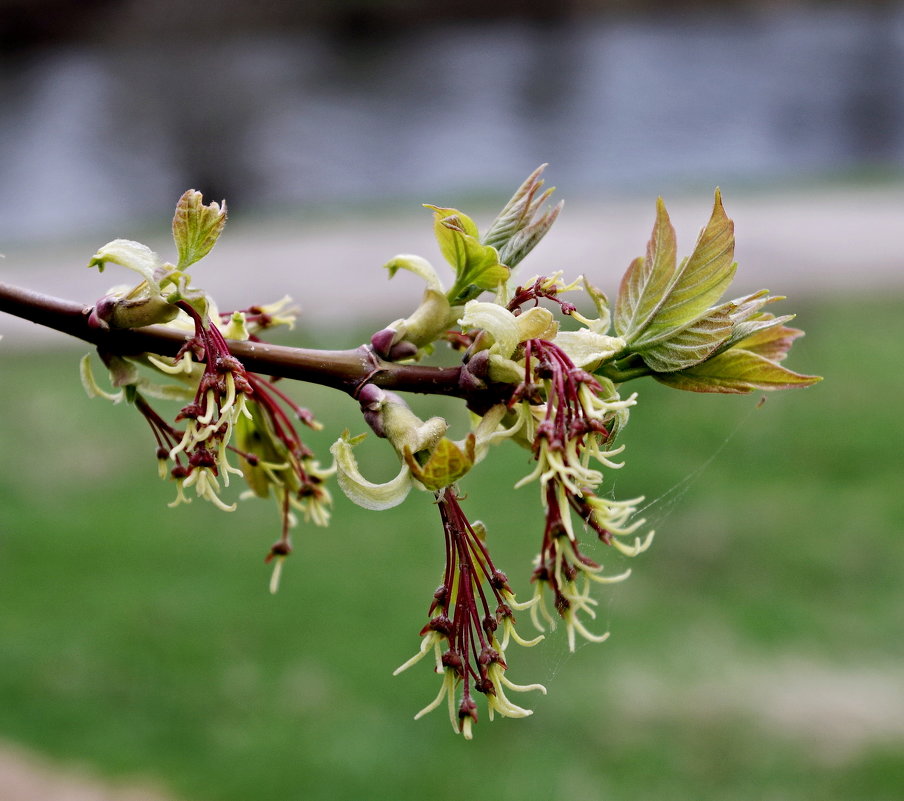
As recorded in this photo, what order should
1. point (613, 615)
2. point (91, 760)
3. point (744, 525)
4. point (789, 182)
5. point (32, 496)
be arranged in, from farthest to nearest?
point (789, 182)
point (32, 496)
point (744, 525)
point (613, 615)
point (91, 760)

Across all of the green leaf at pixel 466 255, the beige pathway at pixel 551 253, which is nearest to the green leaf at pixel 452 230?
the green leaf at pixel 466 255

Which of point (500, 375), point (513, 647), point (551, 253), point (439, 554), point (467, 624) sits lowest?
point (513, 647)

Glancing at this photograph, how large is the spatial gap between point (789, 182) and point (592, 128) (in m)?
2.11

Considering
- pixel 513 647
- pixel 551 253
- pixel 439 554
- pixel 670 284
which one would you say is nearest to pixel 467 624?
pixel 670 284

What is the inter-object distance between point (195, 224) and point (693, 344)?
0.27 m

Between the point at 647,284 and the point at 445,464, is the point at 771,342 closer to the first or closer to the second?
the point at 647,284

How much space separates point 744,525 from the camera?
327cm

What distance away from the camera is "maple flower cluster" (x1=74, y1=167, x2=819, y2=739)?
22.7 inches

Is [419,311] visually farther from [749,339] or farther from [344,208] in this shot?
[344,208]

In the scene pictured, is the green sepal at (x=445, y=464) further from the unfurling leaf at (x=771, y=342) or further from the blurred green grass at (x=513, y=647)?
the blurred green grass at (x=513, y=647)

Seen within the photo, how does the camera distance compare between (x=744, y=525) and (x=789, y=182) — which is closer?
(x=744, y=525)

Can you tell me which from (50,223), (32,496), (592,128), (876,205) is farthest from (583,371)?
(592,128)

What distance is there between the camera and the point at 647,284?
650 mm

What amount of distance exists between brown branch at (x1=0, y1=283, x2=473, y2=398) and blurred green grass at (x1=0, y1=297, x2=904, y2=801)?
65.5 inches
